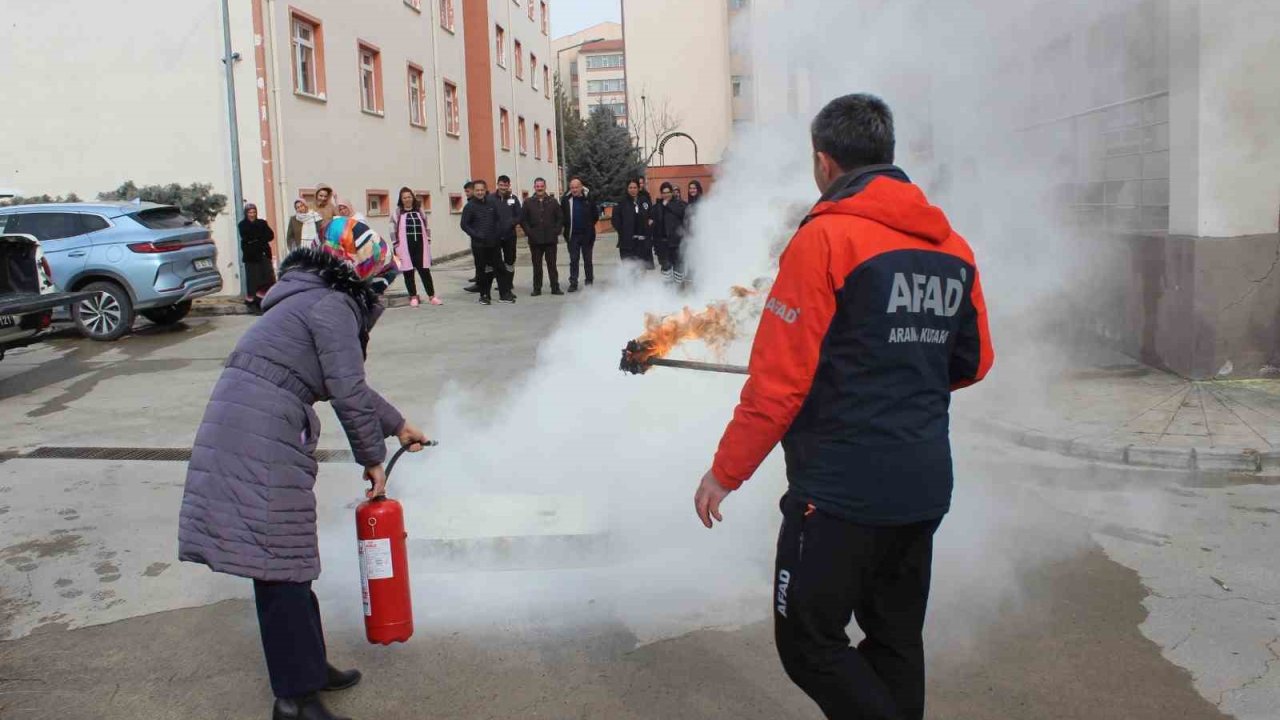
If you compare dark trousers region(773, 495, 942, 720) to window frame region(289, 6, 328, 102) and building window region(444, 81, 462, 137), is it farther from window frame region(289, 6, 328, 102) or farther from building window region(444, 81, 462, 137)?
A: building window region(444, 81, 462, 137)

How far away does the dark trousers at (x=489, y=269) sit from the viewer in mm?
14477

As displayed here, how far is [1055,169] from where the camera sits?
8609 millimetres

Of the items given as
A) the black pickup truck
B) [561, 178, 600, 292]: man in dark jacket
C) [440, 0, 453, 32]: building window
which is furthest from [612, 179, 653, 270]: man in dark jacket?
[440, 0, 453, 32]: building window

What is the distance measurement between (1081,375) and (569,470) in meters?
5.16

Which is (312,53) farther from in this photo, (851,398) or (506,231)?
(851,398)

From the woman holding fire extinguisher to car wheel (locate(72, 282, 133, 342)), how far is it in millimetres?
9844

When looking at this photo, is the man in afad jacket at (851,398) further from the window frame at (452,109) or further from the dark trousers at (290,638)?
the window frame at (452,109)

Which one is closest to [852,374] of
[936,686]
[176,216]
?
[936,686]

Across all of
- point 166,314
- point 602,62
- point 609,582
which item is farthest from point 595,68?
point 609,582

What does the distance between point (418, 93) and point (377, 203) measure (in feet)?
14.4

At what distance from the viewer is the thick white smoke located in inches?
163

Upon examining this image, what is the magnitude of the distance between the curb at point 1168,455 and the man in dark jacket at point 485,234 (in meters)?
Result: 9.48

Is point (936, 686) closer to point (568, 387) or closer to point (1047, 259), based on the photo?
point (568, 387)

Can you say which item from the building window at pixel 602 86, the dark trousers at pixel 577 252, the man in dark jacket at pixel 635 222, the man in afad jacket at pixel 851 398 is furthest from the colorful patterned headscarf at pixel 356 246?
the building window at pixel 602 86
